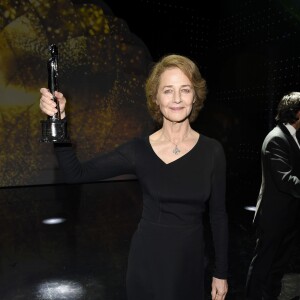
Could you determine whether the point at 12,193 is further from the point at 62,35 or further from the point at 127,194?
the point at 62,35

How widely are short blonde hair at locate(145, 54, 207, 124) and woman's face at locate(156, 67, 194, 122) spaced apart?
24 mm

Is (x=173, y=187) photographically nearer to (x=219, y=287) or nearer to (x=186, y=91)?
(x=186, y=91)

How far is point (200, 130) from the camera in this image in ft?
30.6

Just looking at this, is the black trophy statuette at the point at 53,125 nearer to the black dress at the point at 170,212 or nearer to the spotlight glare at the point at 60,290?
the black dress at the point at 170,212

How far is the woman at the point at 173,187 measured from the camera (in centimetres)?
160

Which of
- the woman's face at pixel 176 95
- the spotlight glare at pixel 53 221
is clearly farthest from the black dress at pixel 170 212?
the spotlight glare at pixel 53 221

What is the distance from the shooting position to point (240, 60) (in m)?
8.04

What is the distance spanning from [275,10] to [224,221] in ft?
20.6

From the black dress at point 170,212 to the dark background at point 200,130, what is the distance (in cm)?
173

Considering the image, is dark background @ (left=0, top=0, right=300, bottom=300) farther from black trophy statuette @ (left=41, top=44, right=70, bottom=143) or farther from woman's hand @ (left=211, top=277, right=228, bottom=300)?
black trophy statuette @ (left=41, top=44, right=70, bottom=143)

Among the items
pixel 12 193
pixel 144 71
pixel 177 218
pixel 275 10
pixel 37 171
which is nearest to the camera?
pixel 177 218

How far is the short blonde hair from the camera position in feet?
5.26

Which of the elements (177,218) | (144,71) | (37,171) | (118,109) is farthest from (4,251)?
(144,71)

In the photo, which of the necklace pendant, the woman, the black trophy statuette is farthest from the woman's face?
the black trophy statuette
